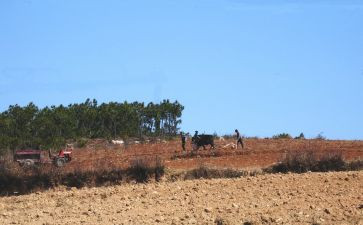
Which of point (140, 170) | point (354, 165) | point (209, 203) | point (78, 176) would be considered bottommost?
point (209, 203)

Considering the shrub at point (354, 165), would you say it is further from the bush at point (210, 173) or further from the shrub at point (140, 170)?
the shrub at point (140, 170)

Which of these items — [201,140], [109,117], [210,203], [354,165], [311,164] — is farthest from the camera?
[109,117]

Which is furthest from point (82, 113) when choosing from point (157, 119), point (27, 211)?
point (27, 211)

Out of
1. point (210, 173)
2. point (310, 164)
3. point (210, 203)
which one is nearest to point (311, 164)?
Result: point (310, 164)

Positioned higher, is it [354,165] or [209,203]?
[354,165]

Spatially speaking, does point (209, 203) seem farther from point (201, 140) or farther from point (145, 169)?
point (201, 140)

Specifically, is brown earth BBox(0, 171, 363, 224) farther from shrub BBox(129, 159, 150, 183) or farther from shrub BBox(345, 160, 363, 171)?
shrub BBox(345, 160, 363, 171)

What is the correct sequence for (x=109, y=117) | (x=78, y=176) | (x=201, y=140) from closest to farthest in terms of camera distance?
(x=78, y=176), (x=201, y=140), (x=109, y=117)

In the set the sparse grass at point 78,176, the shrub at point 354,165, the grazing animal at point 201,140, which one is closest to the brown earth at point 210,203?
the sparse grass at point 78,176

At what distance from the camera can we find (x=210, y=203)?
1962 centimetres

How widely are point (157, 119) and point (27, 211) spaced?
265 feet

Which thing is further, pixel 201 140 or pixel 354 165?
pixel 201 140

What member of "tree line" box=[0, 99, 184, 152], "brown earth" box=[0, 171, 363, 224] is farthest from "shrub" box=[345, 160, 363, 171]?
"tree line" box=[0, 99, 184, 152]

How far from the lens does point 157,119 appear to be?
337 ft
